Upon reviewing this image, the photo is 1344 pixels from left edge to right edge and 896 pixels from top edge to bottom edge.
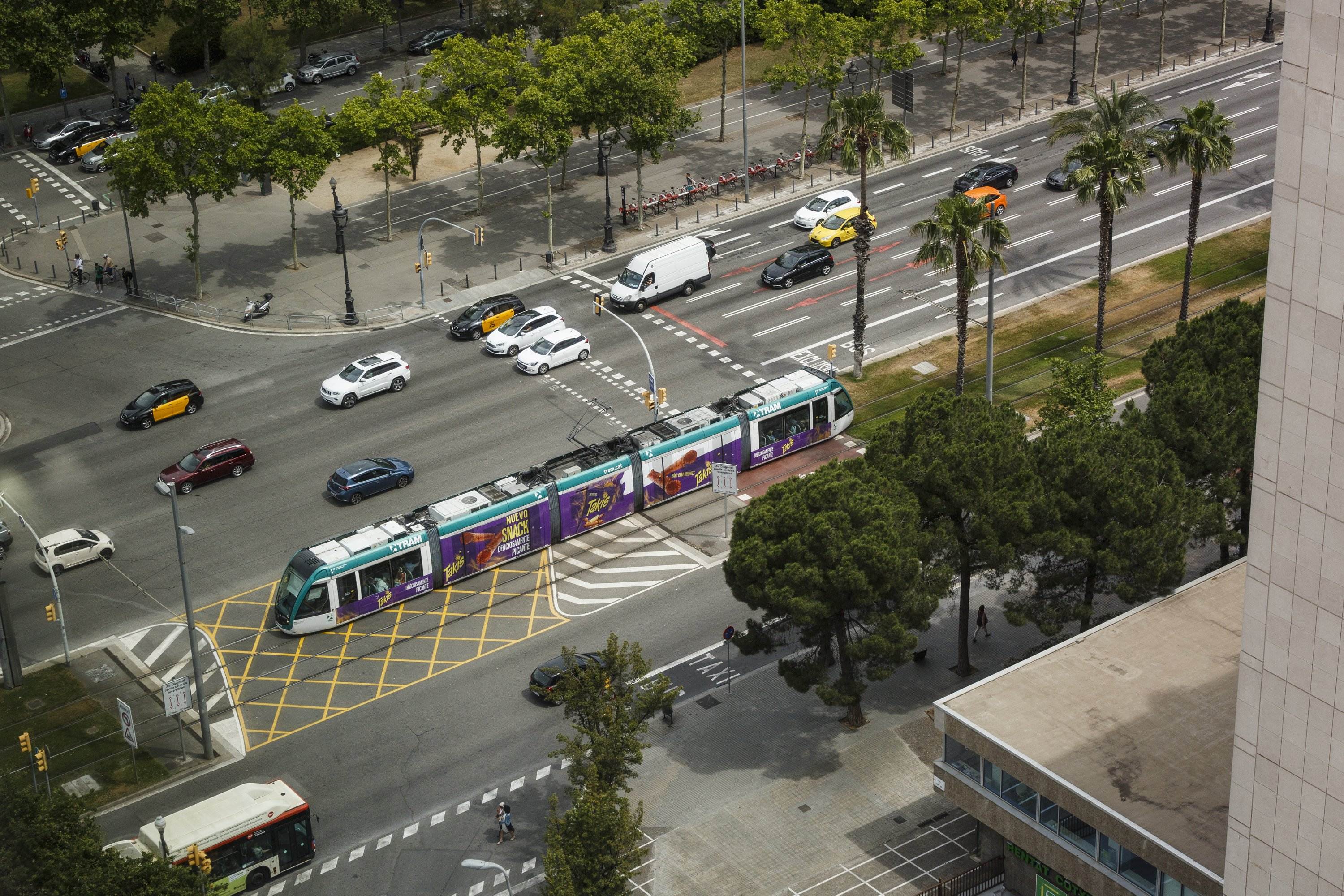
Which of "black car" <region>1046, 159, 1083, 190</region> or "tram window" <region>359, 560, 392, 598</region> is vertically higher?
"black car" <region>1046, 159, 1083, 190</region>

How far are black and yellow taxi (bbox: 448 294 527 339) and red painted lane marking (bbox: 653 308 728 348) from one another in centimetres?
721

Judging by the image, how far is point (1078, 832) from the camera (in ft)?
151

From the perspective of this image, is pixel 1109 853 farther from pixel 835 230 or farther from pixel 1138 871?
pixel 835 230

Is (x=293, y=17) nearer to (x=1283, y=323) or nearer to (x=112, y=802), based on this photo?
(x=112, y=802)

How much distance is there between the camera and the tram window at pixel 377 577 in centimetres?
6450

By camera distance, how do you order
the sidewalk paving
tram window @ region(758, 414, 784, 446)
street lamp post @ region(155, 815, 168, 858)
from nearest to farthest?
street lamp post @ region(155, 815, 168, 858) < tram window @ region(758, 414, 784, 446) < the sidewalk paving

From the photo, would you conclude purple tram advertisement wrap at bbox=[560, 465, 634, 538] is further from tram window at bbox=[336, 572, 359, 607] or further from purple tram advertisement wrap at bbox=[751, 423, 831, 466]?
tram window at bbox=[336, 572, 359, 607]

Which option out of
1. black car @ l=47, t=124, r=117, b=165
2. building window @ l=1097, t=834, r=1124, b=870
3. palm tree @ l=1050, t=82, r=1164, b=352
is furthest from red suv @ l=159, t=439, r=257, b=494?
building window @ l=1097, t=834, r=1124, b=870

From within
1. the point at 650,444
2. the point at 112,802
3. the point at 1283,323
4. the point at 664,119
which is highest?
the point at 1283,323

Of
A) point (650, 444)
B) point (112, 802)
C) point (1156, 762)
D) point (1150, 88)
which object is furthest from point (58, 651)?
point (1150, 88)

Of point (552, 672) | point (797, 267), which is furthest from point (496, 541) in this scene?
point (797, 267)

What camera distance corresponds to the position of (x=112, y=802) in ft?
184

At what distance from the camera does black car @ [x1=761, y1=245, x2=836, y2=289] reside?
89.4 m

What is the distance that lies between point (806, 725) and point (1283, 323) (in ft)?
101
